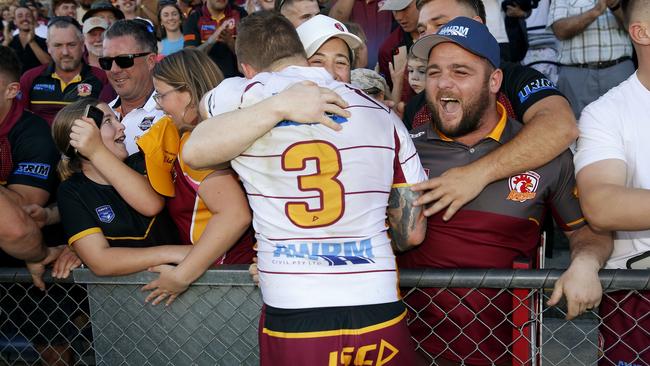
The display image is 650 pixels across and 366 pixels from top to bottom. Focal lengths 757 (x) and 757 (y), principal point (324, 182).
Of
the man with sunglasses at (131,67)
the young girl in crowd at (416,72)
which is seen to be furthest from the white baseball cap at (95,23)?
the young girl in crowd at (416,72)

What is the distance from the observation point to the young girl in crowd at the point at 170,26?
8992 millimetres

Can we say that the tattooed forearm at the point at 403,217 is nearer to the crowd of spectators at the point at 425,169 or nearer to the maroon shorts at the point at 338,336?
the crowd of spectators at the point at 425,169

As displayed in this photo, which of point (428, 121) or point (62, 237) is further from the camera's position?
point (62, 237)

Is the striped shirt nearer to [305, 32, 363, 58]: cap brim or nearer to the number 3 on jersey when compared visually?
[305, 32, 363, 58]: cap brim

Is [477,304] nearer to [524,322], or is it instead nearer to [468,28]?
[524,322]

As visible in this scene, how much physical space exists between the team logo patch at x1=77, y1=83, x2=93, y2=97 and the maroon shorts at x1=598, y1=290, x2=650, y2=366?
482cm

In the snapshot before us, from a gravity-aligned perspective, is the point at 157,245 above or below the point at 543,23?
above

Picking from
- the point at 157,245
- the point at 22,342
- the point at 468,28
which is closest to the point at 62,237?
the point at 22,342

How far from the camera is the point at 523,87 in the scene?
3.60 m

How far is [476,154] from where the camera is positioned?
3379 mm

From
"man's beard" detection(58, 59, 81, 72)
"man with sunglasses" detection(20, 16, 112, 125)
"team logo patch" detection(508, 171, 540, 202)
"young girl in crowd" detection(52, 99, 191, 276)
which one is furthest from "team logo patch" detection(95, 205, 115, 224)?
"man's beard" detection(58, 59, 81, 72)

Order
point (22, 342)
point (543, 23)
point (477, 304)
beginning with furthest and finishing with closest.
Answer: point (543, 23) < point (22, 342) < point (477, 304)

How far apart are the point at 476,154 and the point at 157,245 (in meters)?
1.57

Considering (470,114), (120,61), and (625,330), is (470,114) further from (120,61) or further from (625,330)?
(120,61)
